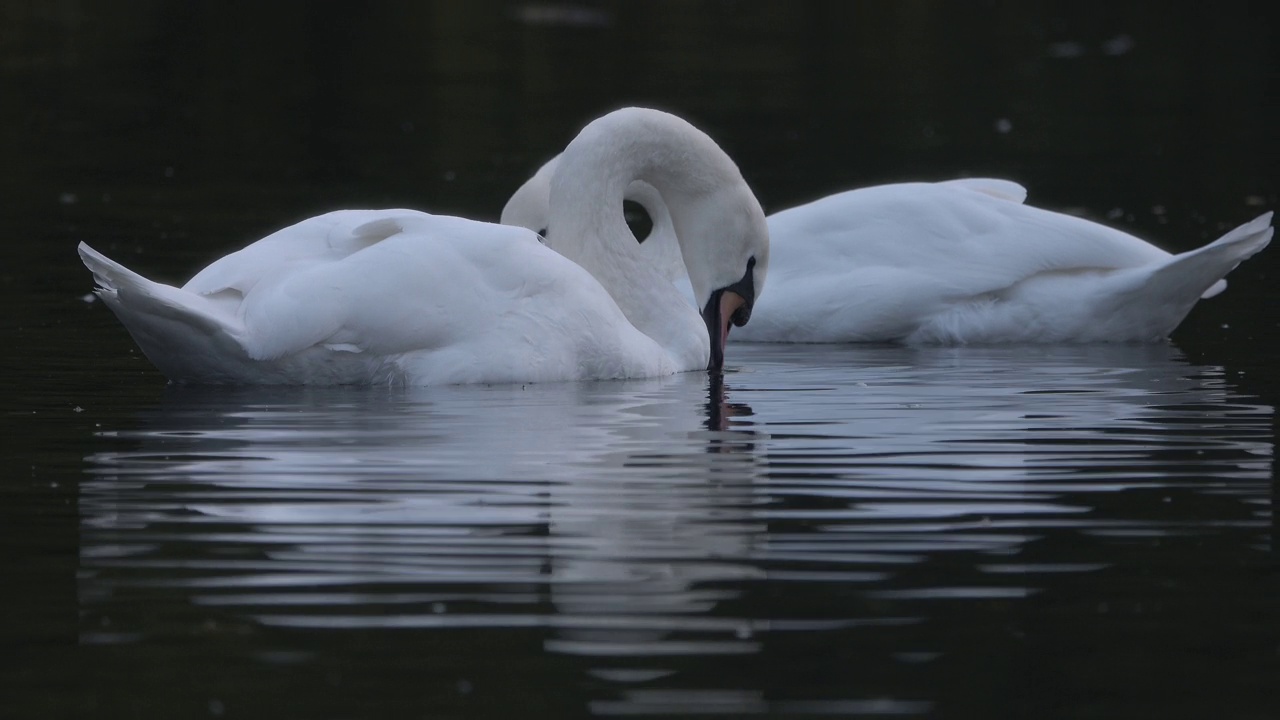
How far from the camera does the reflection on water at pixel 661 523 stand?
5.56 metres

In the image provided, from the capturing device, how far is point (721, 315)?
1075cm

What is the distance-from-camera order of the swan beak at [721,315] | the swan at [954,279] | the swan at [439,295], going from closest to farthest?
A: the swan at [439,295] → the swan beak at [721,315] → the swan at [954,279]

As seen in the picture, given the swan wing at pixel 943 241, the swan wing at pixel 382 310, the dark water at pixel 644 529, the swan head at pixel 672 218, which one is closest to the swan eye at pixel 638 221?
the dark water at pixel 644 529

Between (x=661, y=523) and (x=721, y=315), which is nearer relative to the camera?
(x=661, y=523)

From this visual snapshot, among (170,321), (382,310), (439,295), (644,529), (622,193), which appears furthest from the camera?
(622,193)

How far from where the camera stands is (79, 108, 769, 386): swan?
9.05 metres

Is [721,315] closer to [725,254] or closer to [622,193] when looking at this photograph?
[725,254]

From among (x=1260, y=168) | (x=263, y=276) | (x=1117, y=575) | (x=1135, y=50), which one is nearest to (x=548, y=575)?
(x=1117, y=575)

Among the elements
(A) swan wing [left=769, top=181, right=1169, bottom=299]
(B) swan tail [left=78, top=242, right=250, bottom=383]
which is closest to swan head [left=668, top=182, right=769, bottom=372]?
(A) swan wing [left=769, top=181, right=1169, bottom=299]

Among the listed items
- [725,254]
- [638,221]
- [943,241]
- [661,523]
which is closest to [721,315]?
[725,254]

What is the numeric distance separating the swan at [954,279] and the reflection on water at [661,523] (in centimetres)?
205

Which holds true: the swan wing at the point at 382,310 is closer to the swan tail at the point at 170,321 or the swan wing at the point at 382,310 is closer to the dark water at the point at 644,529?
the swan tail at the point at 170,321

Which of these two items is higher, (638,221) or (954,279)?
(638,221)

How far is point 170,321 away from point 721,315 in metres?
2.81
